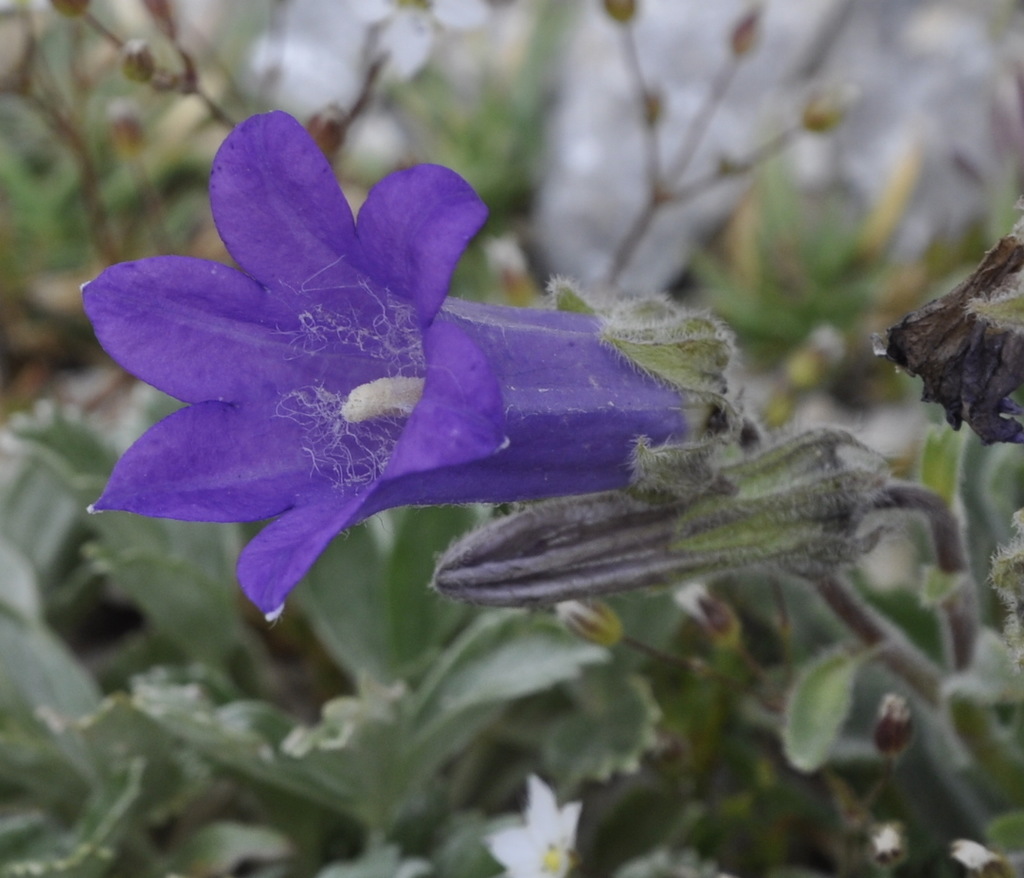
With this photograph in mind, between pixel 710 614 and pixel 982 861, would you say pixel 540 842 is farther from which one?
pixel 982 861

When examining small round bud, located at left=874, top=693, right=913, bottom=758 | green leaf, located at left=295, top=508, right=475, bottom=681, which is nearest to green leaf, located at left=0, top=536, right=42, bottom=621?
green leaf, located at left=295, top=508, right=475, bottom=681

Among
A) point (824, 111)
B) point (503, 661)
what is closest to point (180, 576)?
point (503, 661)

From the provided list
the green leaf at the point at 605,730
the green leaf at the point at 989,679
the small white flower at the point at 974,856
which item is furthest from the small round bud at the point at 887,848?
the green leaf at the point at 605,730

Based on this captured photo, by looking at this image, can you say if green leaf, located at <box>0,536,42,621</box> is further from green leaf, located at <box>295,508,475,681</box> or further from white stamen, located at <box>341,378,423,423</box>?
white stamen, located at <box>341,378,423,423</box>

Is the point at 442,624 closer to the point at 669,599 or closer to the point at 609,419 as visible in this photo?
the point at 669,599

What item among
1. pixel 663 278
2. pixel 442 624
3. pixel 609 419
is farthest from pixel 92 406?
pixel 609 419
